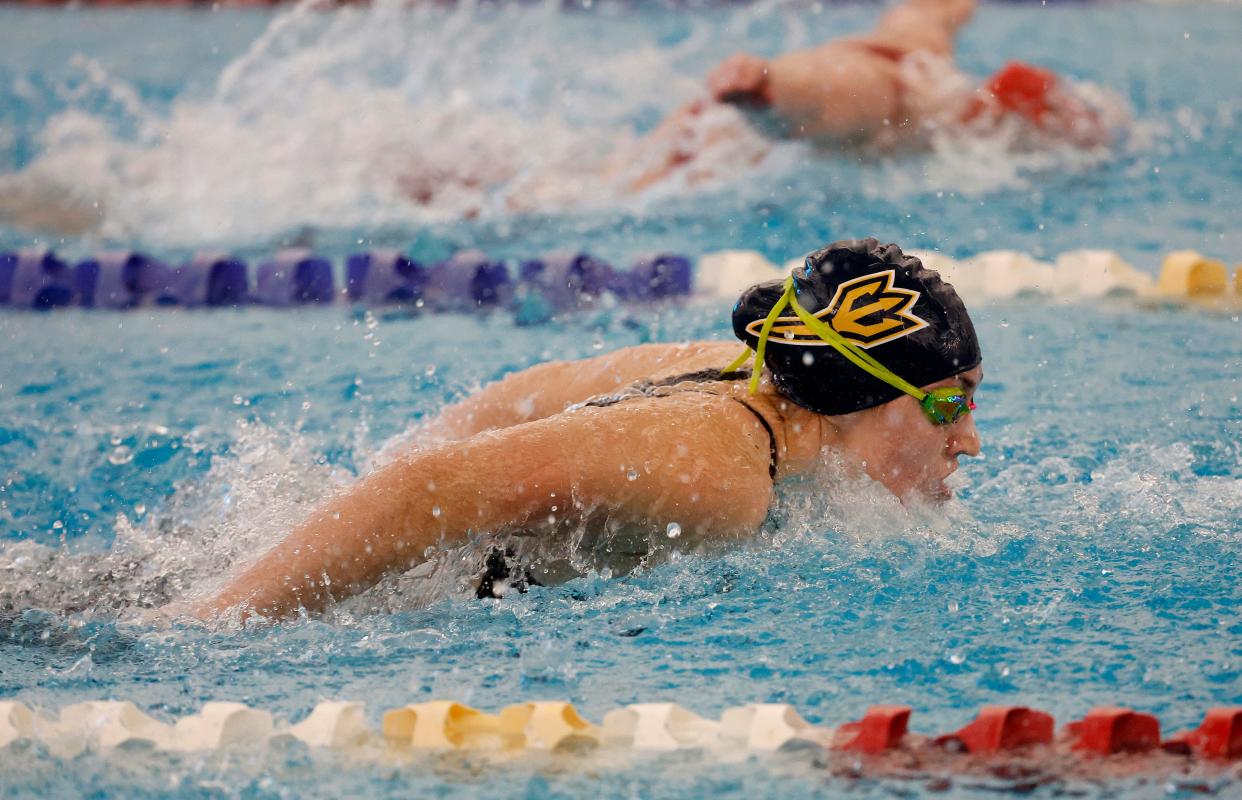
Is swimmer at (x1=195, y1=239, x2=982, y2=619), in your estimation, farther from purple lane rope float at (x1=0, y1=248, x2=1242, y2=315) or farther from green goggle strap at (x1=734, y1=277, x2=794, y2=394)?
purple lane rope float at (x1=0, y1=248, x2=1242, y2=315)

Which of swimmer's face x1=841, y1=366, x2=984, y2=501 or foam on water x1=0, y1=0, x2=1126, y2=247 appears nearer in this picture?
swimmer's face x1=841, y1=366, x2=984, y2=501

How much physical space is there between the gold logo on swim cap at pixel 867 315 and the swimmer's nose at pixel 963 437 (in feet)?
0.69

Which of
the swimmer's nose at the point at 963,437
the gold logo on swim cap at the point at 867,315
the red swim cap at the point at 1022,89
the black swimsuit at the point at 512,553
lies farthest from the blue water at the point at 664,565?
the red swim cap at the point at 1022,89

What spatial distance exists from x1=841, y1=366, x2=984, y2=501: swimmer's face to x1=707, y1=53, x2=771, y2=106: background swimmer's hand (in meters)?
2.94

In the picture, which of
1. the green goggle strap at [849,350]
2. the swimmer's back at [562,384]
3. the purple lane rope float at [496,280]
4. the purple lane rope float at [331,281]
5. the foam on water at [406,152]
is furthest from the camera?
the foam on water at [406,152]

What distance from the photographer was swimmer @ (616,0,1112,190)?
17.8 ft

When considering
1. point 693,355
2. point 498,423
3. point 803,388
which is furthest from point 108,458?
point 803,388

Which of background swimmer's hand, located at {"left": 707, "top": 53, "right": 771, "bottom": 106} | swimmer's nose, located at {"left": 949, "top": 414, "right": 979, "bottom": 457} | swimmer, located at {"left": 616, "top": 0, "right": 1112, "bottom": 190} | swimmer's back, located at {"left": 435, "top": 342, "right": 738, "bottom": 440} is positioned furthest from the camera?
swimmer, located at {"left": 616, "top": 0, "right": 1112, "bottom": 190}

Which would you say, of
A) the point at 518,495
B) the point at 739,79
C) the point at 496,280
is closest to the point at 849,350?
the point at 518,495

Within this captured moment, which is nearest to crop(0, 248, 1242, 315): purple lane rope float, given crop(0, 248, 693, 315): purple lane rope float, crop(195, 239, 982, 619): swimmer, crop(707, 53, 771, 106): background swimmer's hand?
crop(0, 248, 693, 315): purple lane rope float

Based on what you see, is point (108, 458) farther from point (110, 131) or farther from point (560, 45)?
point (560, 45)

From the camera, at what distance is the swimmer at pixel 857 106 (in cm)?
542

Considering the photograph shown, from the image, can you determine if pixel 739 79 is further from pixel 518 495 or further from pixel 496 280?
pixel 518 495

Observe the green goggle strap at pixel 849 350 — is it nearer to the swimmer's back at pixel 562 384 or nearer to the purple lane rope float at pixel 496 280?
the swimmer's back at pixel 562 384
